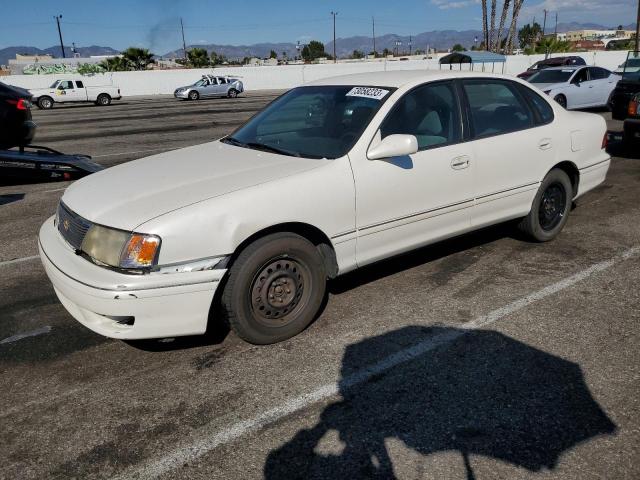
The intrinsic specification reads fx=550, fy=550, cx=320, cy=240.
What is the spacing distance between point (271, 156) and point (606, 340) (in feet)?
8.23

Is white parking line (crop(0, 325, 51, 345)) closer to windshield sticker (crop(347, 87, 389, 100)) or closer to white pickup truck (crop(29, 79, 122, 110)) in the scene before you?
windshield sticker (crop(347, 87, 389, 100))

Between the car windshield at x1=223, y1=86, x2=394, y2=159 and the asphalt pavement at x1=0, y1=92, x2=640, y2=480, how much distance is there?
1177mm

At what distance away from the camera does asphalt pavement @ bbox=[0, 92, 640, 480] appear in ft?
8.18

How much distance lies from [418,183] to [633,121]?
6.65m

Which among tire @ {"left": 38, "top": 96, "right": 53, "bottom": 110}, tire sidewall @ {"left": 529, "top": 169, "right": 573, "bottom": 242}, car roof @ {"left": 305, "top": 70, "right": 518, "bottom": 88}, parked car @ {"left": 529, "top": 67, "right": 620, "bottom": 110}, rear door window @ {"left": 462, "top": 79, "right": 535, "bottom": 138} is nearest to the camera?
car roof @ {"left": 305, "top": 70, "right": 518, "bottom": 88}

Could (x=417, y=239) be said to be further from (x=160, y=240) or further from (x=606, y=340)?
(x=160, y=240)

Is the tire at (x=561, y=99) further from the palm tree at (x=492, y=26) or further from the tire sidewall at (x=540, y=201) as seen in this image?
the palm tree at (x=492, y=26)

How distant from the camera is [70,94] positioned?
102 feet

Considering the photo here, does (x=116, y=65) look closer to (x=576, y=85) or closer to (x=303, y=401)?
(x=576, y=85)

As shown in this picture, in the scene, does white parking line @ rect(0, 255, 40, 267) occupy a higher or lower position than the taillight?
lower

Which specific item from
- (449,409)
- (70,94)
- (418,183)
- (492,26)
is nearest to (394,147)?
(418,183)

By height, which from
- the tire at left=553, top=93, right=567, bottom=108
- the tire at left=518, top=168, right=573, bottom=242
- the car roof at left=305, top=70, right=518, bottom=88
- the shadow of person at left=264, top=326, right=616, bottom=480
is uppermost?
the car roof at left=305, top=70, right=518, bottom=88

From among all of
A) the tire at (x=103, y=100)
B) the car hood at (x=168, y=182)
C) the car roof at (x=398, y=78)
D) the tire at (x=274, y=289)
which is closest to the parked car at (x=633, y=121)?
the car roof at (x=398, y=78)

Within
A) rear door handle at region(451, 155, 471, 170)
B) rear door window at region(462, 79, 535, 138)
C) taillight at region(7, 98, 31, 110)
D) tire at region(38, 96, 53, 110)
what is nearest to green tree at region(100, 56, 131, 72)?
tire at region(38, 96, 53, 110)
